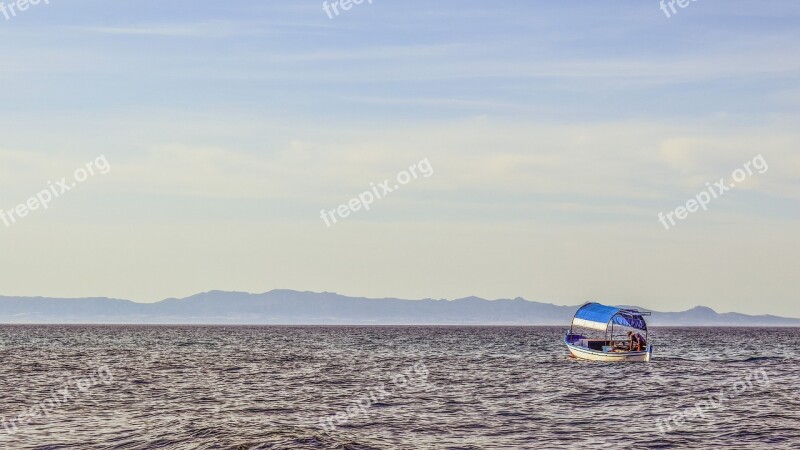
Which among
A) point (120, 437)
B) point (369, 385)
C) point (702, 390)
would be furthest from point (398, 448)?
point (702, 390)

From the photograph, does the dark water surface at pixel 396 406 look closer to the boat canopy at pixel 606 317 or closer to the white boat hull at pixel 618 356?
the white boat hull at pixel 618 356

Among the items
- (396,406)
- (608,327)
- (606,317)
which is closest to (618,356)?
(608,327)

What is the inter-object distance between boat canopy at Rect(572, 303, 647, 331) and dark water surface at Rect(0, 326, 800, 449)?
3447 millimetres

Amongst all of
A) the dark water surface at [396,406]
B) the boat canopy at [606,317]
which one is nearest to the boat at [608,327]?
the boat canopy at [606,317]

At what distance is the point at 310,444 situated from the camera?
33438mm

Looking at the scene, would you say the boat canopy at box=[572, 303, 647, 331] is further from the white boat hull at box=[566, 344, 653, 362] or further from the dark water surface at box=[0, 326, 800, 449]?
the dark water surface at box=[0, 326, 800, 449]

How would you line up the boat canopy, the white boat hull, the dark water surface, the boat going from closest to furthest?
the dark water surface
the boat canopy
the boat
the white boat hull

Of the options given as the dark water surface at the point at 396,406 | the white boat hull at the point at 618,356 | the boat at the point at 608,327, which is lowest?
the dark water surface at the point at 396,406

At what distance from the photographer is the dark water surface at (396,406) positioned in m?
35.5

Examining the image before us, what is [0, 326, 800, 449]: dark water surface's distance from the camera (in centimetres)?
3553

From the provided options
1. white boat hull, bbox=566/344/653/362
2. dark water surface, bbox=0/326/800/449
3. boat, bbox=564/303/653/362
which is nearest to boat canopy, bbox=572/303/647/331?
boat, bbox=564/303/653/362

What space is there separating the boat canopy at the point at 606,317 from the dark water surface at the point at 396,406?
11.3 feet

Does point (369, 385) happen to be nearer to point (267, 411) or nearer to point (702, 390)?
point (267, 411)

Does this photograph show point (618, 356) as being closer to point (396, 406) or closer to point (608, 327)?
point (608, 327)
